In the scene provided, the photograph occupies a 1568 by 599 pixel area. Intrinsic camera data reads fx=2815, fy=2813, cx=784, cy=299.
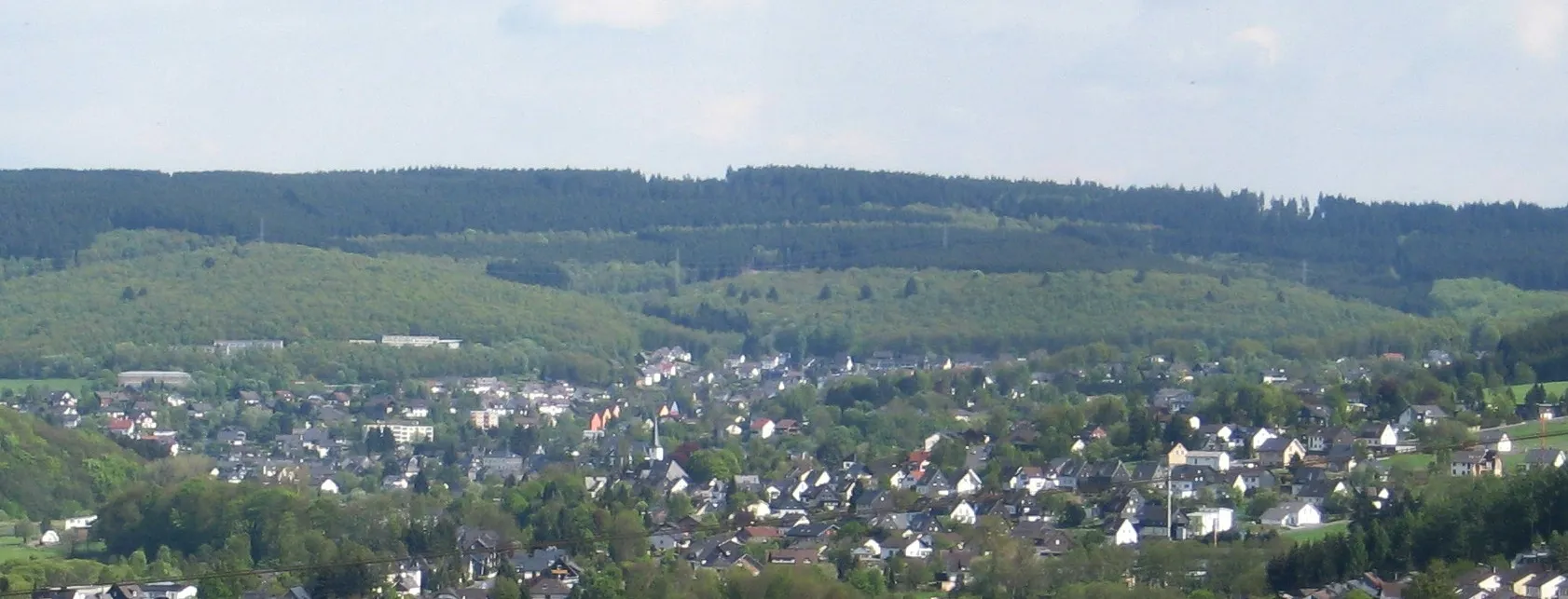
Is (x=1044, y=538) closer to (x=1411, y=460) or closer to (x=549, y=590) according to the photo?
(x=549, y=590)

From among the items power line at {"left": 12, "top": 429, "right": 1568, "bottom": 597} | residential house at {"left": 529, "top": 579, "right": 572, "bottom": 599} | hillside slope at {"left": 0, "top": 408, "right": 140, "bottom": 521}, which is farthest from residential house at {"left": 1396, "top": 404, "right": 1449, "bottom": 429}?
hillside slope at {"left": 0, "top": 408, "right": 140, "bottom": 521}

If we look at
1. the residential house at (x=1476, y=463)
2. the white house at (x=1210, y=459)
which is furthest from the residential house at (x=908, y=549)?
the white house at (x=1210, y=459)

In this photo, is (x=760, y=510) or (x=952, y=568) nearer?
(x=952, y=568)

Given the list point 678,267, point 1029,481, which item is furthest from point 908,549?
point 678,267

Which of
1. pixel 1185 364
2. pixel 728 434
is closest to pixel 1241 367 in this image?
pixel 1185 364

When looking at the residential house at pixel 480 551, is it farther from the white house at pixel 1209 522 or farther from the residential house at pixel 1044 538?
the white house at pixel 1209 522

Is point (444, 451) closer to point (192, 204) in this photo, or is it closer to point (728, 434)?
point (728, 434)

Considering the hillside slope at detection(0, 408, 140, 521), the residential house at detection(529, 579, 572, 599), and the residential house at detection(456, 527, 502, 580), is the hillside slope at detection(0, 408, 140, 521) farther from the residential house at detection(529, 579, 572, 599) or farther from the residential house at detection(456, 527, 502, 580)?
the residential house at detection(529, 579, 572, 599)
